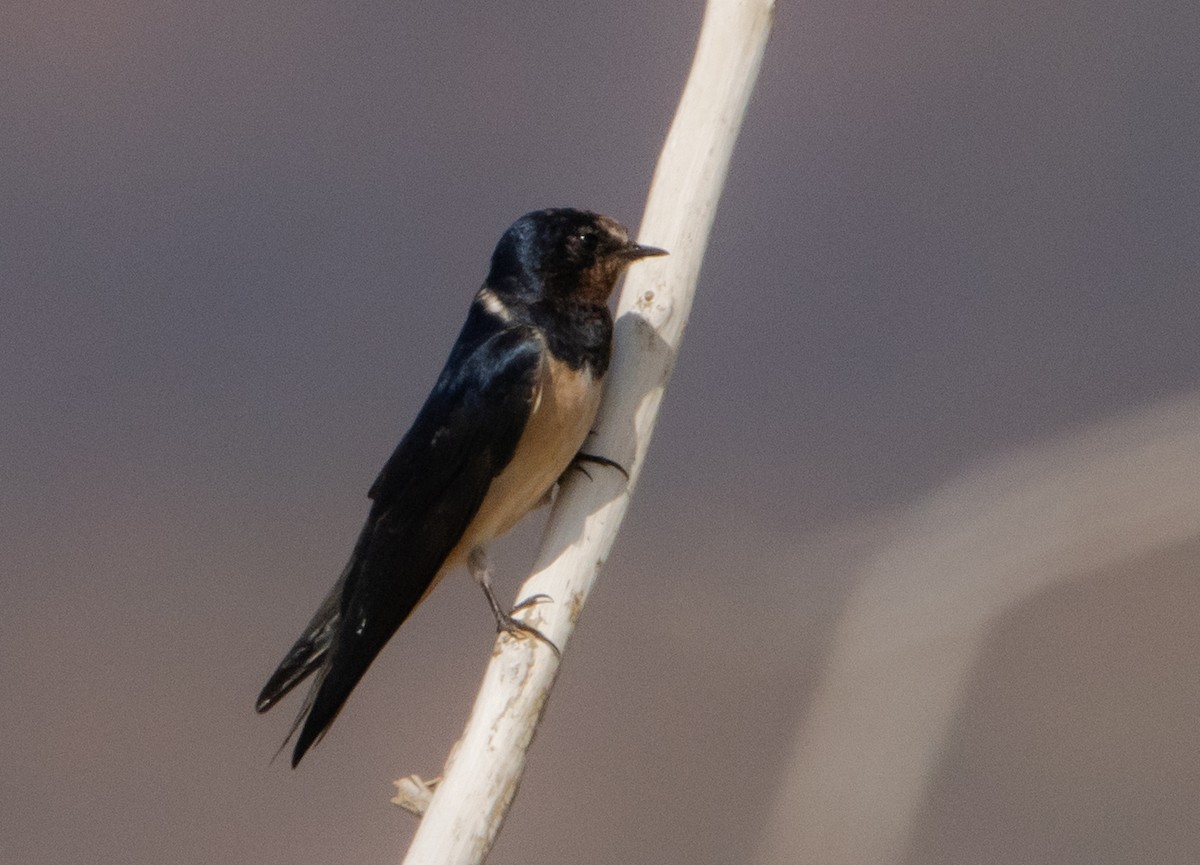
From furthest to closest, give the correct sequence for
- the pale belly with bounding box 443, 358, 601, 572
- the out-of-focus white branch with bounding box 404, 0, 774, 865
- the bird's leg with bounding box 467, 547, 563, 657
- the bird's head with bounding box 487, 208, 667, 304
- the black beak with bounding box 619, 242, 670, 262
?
the bird's head with bounding box 487, 208, 667, 304
the pale belly with bounding box 443, 358, 601, 572
the black beak with bounding box 619, 242, 670, 262
the bird's leg with bounding box 467, 547, 563, 657
the out-of-focus white branch with bounding box 404, 0, 774, 865

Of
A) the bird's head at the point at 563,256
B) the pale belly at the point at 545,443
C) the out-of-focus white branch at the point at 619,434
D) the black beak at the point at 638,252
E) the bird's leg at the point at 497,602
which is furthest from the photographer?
A: the bird's head at the point at 563,256

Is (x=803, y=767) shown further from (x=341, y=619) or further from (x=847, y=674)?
(x=341, y=619)

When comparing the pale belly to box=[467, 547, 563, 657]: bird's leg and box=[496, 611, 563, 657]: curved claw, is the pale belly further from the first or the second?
box=[496, 611, 563, 657]: curved claw

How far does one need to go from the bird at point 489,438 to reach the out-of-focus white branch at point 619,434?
0.08 meters

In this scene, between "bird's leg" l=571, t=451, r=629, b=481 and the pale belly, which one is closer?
"bird's leg" l=571, t=451, r=629, b=481

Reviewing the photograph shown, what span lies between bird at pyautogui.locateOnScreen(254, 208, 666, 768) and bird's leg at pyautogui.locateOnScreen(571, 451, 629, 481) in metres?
0.01

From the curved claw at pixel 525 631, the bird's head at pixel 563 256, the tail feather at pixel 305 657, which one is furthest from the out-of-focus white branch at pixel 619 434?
the tail feather at pixel 305 657

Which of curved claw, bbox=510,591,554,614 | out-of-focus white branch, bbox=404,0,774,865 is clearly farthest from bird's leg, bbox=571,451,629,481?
curved claw, bbox=510,591,554,614

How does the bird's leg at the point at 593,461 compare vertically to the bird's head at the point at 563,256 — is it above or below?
below

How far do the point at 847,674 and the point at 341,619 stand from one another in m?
0.52

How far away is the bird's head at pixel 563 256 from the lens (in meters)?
1.78

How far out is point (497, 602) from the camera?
1.68 m

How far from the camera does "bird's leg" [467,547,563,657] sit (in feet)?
4.49

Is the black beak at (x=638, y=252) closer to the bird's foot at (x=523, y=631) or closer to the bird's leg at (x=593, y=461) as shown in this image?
the bird's leg at (x=593, y=461)
